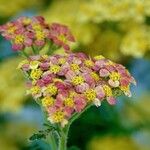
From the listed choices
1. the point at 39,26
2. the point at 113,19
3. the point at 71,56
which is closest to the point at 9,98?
the point at 113,19

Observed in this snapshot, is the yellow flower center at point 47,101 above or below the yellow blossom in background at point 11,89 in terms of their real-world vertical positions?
below

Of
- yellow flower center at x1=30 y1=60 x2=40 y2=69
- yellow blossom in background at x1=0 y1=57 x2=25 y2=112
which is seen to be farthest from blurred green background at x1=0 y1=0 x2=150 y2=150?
yellow flower center at x1=30 y1=60 x2=40 y2=69

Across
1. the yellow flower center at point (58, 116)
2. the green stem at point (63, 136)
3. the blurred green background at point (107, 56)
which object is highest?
the blurred green background at point (107, 56)

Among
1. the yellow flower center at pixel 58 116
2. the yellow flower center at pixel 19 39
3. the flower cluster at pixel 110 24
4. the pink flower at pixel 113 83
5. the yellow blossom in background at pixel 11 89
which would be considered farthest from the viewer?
the yellow blossom in background at pixel 11 89

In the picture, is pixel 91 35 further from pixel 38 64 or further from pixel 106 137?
pixel 38 64

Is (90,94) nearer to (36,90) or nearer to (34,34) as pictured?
(36,90)

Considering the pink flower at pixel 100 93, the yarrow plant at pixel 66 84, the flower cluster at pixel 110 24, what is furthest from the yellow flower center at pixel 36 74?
the flower cluster at pixel 110 24

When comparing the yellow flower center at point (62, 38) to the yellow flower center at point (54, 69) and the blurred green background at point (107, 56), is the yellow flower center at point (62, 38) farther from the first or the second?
the blurred green background at point (107, 56)
